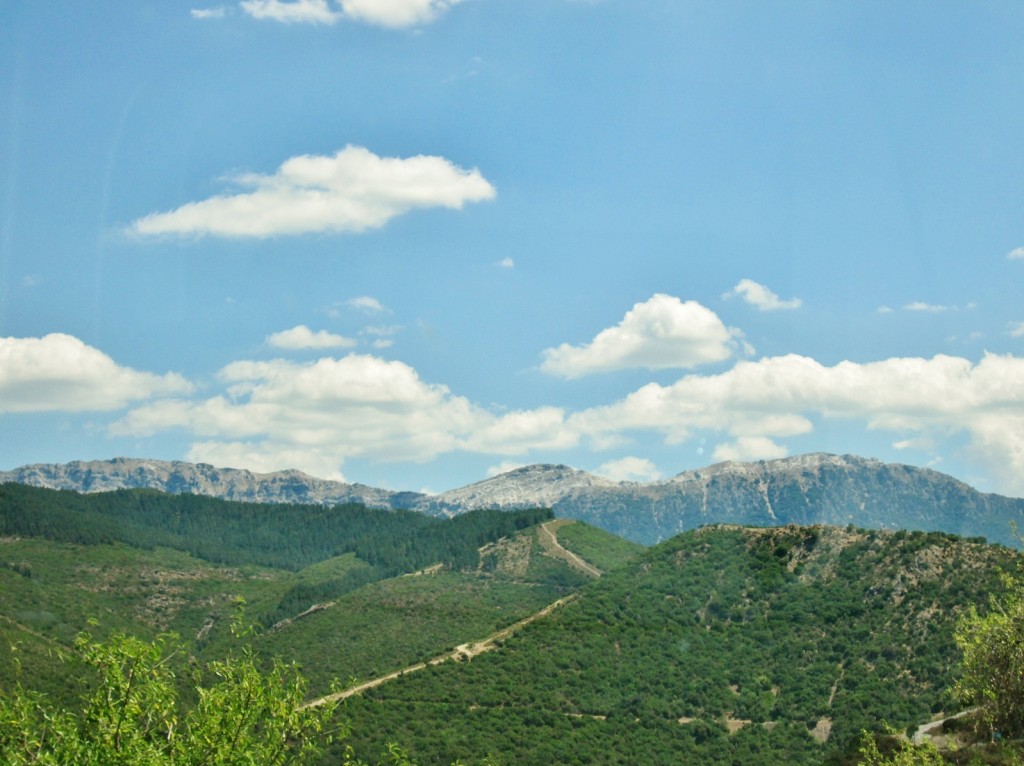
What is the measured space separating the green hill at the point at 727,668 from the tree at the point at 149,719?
6179 cm

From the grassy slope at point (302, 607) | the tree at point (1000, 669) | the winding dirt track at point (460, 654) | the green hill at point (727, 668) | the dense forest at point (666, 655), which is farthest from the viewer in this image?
the grassy slope at point (302, 607)

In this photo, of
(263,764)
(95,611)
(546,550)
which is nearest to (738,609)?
(546,550)

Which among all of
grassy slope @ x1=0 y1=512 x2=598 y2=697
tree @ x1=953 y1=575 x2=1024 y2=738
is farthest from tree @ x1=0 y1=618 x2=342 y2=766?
grassy slope @ x1=0 y1=512 x2=598 y2=697

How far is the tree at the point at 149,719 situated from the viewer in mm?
25766

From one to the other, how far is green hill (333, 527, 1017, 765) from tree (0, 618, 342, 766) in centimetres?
6179

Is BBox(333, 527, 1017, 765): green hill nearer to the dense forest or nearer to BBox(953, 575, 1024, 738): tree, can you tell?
the dense forest

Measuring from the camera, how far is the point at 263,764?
29.7 meters

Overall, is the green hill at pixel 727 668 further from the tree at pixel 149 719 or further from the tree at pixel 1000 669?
the tree at pixel 149 719

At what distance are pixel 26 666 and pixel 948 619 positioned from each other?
95.6 metres

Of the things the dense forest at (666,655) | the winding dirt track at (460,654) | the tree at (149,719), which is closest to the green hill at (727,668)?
the dense forest at (666,655)

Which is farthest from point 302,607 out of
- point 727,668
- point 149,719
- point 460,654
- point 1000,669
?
point 149,719

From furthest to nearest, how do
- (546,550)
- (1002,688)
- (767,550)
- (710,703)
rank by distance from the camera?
1. (546,550)
2. (767,550)
3. (710,703)
4. (1002,688)

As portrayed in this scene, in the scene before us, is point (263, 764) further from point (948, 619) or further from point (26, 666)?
point (948, 619)

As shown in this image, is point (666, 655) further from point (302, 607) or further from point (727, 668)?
point (302, 607)
